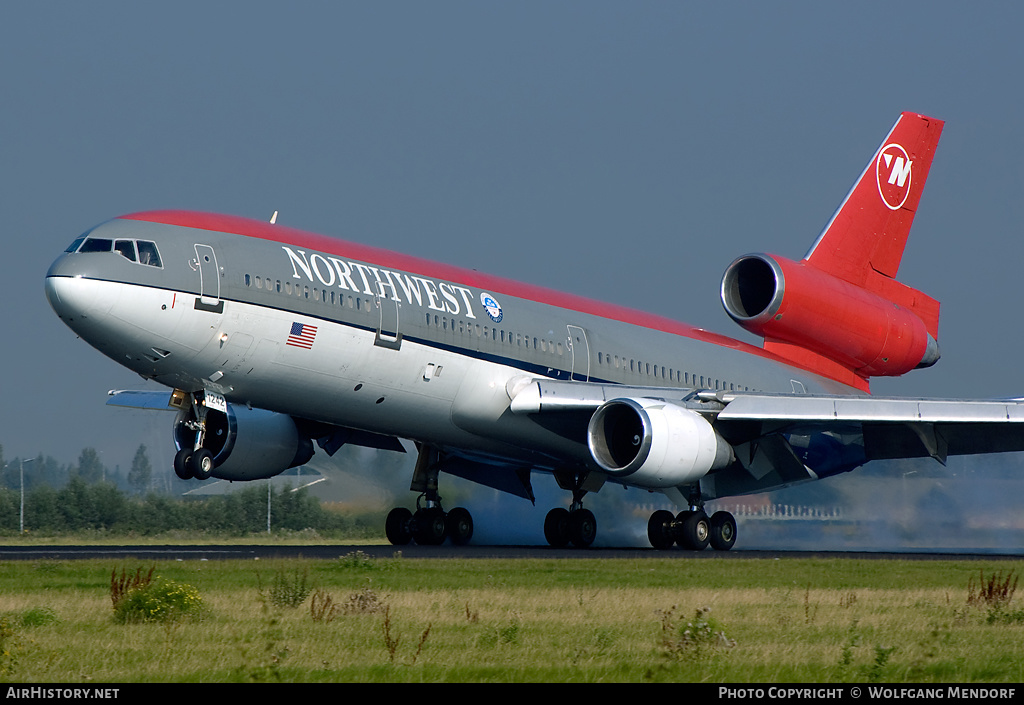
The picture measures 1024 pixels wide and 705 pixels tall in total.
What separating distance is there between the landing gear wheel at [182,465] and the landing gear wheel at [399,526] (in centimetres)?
795

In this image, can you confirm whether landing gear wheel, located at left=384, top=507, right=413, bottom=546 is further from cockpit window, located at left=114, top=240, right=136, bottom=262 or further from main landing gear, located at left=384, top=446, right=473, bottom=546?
cockpit window, located at left=114, top=240, right=136, bottom=262

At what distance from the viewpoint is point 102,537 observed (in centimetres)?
3703

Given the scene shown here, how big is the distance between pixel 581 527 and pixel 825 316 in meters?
7.58

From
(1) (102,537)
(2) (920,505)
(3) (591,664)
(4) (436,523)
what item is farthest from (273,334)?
(2) (920,505)

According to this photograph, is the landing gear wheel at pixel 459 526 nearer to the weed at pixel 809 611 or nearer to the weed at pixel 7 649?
the weed at pixel 809 611

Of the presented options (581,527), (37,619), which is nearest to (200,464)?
(37,619)

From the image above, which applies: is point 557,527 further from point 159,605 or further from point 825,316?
point 159,605

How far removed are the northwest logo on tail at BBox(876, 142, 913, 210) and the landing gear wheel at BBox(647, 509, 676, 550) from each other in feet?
37.6

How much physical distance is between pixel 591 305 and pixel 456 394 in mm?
5328

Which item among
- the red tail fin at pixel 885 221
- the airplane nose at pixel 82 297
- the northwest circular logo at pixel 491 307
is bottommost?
the airplane nose at pixel 82 297

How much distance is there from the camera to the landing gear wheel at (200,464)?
72.7 feet

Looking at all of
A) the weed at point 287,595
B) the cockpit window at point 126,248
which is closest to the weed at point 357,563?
the weed at point 287,595

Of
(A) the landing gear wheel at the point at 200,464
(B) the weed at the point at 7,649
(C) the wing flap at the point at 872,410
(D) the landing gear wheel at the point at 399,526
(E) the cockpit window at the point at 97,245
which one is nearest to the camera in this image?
(B) the weed at the point at 7,649
